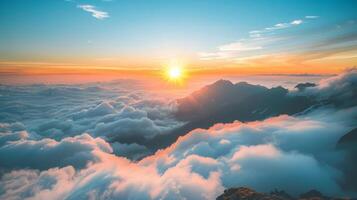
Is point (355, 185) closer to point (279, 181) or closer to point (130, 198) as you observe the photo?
point (279, 181)

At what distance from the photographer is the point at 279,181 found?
19612 cm

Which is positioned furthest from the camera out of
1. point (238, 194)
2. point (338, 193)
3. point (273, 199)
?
point (338, 193)

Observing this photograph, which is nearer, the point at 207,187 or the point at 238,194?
the point at 238,194

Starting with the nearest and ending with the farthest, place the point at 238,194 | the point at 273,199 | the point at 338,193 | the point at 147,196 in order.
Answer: the point at 273,199 → the point at 238,194 → the point at 338,193 → the point at 147,196

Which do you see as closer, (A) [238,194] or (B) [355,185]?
(A) [238,194]

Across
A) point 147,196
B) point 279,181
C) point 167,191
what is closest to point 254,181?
point 279,181

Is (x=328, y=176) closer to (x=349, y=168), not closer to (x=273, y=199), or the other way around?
(x=349, y=168)

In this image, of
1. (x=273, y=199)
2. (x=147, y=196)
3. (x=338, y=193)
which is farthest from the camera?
(x=147, y=196)

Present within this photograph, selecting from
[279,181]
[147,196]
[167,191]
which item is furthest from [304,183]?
[147,196]

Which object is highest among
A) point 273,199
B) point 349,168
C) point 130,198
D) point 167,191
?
point 273,199

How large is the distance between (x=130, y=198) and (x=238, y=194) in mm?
105182

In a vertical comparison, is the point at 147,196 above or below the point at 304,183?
below

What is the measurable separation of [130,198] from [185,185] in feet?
164

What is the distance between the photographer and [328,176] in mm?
195625
